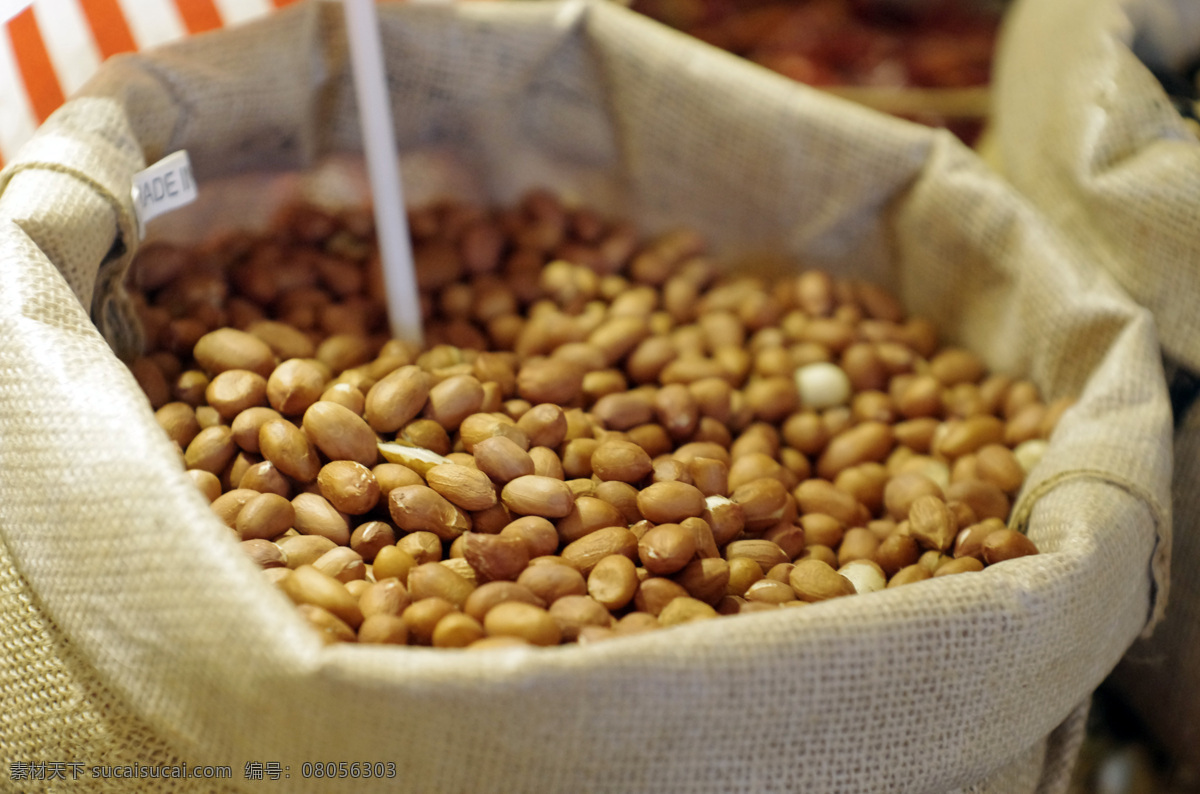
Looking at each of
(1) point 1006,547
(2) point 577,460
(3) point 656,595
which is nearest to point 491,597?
(3) point 656,595

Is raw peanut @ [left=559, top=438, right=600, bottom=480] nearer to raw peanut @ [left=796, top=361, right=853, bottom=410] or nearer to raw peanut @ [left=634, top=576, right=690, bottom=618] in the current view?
raw peanut @ [left=634, top=576, right=690, bottom=618]

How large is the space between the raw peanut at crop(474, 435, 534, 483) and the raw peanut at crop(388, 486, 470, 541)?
0.05m

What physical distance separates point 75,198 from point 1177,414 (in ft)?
3.96

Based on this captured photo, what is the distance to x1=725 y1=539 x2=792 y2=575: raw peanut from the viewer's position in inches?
37.4

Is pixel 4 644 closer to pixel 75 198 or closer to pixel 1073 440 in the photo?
pixel 75 198

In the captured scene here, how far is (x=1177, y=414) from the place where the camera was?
1.14m

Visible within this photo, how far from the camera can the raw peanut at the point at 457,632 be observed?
761 millimetres

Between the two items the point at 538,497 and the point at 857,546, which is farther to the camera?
the point at 857,546

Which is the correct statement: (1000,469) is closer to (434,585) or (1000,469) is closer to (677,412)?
(677,412)

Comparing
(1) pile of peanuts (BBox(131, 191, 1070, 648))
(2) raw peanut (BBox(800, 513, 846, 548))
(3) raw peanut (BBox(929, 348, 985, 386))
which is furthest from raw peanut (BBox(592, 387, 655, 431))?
(3) raw peanut (BBox(929, 348, 985, 386))

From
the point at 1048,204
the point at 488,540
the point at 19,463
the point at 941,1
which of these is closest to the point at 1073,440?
the point at 1048,204

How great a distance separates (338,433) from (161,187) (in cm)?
37

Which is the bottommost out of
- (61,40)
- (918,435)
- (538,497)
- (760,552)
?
(918,435)

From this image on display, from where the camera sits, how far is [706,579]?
0.88 meters
